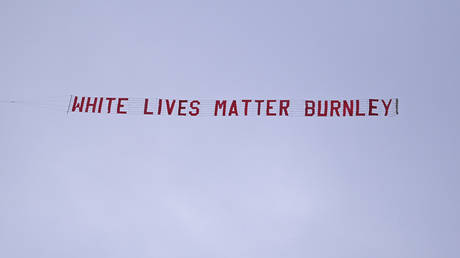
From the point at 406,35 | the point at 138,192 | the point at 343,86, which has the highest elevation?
the point at 406,35

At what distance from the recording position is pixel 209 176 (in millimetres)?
5402

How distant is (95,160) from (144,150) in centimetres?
53

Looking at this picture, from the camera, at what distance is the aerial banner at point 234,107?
17.8 feet

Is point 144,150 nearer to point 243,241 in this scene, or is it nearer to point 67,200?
point 67,200

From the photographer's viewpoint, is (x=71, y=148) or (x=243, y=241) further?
(x=71, y=148)

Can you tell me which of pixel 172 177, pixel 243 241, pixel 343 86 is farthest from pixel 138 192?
pixel 343 86

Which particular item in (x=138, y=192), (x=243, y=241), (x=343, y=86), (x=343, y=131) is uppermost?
(x=343, y=86)

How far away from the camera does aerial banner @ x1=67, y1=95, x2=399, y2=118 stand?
5426 millimetres

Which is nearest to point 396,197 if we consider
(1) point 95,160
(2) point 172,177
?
(2) point 172,177

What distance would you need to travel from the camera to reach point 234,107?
5.51 meters

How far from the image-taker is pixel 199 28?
19.2 ft

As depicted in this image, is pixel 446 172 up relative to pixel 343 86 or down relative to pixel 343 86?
down

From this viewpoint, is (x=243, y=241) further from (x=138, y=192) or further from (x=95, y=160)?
(x=95, y=160)

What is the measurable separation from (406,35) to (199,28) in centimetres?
226
